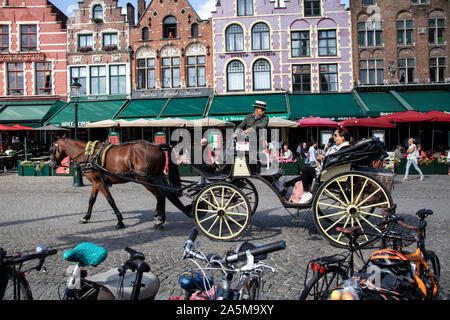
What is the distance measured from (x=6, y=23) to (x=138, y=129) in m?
11.7

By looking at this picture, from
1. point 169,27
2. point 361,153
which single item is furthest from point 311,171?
point 169,27

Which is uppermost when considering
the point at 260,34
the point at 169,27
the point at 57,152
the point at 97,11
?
the point at 97,11

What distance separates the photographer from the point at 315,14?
66.9ft

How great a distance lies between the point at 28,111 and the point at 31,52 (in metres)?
4.15

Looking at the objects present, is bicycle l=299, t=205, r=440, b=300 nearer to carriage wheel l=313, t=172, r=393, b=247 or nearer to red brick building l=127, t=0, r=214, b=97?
carriage wheel l=313, t=172, r=393, b=247

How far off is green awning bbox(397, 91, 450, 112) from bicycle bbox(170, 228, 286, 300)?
19238mm

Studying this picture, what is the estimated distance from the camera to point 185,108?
19.6m

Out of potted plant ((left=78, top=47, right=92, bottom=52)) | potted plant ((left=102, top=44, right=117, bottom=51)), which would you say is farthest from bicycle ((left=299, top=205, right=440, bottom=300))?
potted plant ((left=78, top=47, right=92, bottom=52))

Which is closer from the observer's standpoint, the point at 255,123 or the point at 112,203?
the point at 255,123

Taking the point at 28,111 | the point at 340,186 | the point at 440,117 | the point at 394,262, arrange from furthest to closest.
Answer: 1. the point at 28,111
2. the point at 440,117
3. the point at 340,186
4. the point at 394,262

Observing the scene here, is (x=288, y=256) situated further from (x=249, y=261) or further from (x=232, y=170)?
(x=249, y=261)

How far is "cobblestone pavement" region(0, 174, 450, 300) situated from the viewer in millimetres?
3554

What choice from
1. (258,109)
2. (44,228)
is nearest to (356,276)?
(258,109)

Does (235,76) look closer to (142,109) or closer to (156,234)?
(142,109)
